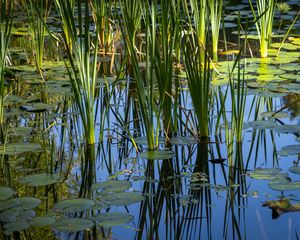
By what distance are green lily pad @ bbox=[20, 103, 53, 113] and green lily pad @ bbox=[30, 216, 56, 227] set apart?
1.64m

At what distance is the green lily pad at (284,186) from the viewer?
2793 millimetres

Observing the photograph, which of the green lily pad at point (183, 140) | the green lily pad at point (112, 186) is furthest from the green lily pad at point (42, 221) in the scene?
the green lily pad at point (183, 140)

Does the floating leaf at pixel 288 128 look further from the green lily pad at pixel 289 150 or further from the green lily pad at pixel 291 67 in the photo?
the green lily pad at pixel 291 67

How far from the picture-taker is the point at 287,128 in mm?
3537

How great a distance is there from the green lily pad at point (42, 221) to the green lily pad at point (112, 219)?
6.8 inches

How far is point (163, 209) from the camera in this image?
2.76 metres

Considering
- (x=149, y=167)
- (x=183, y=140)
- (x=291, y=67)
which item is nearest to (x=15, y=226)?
(x=149, y=167)

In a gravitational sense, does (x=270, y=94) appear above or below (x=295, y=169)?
above

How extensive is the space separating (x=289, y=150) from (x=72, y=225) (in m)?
1.23

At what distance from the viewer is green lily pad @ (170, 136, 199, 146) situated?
136 inches

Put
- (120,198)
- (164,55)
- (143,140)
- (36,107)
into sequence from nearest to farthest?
(120,198), (164,55), (143,140), (36,107)

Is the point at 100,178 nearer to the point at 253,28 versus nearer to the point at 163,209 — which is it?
the point at 163,209

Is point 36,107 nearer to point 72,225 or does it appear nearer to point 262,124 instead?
point 262,124

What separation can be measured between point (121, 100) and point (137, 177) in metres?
1.42
